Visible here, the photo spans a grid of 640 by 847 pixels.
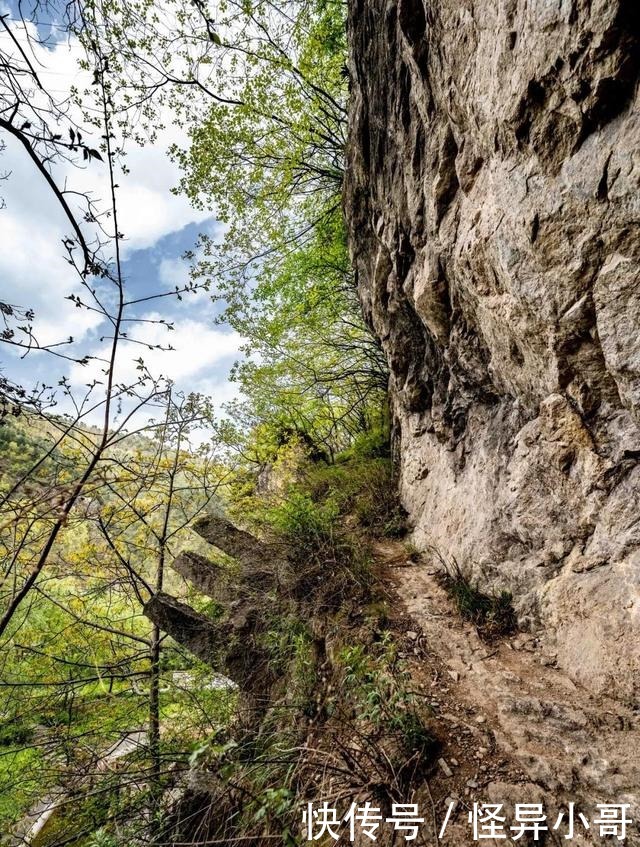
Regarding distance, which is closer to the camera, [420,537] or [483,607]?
[483,607]

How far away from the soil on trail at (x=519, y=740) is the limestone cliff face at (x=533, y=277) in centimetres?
26

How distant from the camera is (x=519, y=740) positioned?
7.96 feet

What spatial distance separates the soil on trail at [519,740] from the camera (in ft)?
6.47

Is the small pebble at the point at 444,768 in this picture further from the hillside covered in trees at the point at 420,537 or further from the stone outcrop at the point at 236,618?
the stone outcrop at the point at 236,618

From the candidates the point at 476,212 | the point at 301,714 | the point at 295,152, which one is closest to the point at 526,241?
the point at 476,212

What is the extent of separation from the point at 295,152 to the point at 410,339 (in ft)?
17.0

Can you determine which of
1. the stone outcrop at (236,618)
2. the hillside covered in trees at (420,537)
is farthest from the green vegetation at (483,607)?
the stone outcrop at (236,618)

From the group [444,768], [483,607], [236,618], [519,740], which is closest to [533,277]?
[483,607]

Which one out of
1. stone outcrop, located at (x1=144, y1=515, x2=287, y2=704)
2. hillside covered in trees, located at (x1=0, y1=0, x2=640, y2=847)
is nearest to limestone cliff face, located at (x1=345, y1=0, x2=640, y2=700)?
hillside covered in trees, located at (x1=0, y1=0, x2=640, y2=847)

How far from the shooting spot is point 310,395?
31.5ft

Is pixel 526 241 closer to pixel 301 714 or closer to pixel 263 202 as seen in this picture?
pixel 301 714

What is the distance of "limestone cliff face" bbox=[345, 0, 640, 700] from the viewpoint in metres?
2.36

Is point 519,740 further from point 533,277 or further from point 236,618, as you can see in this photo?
point 236,618

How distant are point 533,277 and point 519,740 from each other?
3.23 meters
